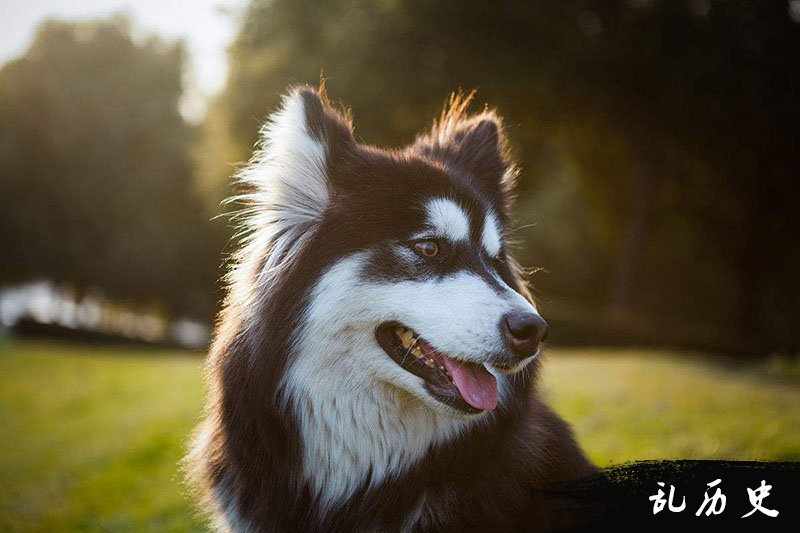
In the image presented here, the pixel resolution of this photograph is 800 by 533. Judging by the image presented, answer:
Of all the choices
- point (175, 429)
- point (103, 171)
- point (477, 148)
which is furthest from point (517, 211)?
point (103, 171)

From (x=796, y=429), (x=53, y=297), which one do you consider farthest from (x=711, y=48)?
(x=53, y=297)

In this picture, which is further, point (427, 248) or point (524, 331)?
point (427, 248)

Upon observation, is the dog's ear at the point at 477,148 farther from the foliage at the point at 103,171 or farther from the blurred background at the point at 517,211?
the foliage at the point at 103,171

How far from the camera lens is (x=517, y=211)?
642 inches

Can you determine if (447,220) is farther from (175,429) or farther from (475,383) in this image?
(175,429)

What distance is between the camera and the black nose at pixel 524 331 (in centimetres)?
301

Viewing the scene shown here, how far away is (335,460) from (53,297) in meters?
33.0

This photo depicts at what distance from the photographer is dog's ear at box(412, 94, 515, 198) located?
4.16 meters

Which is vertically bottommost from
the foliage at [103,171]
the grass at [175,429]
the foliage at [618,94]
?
the grass at [175,429]

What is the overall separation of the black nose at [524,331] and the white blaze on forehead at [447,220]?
23.4 inches

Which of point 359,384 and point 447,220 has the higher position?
point 447,220

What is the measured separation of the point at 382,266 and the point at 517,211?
528 inches

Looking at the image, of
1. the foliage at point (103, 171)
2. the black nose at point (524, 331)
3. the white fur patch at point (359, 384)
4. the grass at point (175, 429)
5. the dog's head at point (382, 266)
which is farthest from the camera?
the foliage at point (103, 171)

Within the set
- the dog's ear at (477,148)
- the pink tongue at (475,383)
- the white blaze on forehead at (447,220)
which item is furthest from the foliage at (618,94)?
the pink tongue at (475,383)
